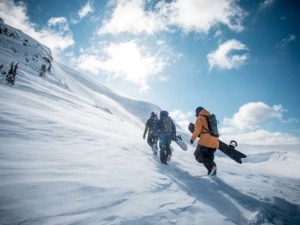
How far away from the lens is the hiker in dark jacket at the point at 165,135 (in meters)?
7.29

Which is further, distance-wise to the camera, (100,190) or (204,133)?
(204,133)

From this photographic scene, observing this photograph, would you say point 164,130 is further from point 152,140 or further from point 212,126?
point 212,126

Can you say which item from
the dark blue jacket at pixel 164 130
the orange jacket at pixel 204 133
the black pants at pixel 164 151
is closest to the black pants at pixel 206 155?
the orange jacket at pixel 204 133

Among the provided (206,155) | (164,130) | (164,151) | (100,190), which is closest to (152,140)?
(164,130)

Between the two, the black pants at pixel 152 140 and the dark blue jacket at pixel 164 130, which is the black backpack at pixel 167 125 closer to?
the dark blue jacket at pixel 164 130

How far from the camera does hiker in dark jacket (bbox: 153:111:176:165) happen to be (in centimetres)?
729

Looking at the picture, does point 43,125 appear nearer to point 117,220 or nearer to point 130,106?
point 117,220

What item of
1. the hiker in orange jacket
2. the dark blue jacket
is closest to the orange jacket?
the hiker in orange jacket

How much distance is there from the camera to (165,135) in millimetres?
7672

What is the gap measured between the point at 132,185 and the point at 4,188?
2.01 metres

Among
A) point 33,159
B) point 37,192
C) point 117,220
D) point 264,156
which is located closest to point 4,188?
point 37,192

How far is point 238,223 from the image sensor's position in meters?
3.65

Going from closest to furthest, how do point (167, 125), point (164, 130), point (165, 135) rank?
point (165, 135) < point (164, 130) < point (167, 125)

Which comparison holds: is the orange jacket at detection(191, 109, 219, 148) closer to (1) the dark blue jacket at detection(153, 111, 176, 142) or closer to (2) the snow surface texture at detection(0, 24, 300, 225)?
(2) the snow surface texture at detection(0, 24, 300, 225)
